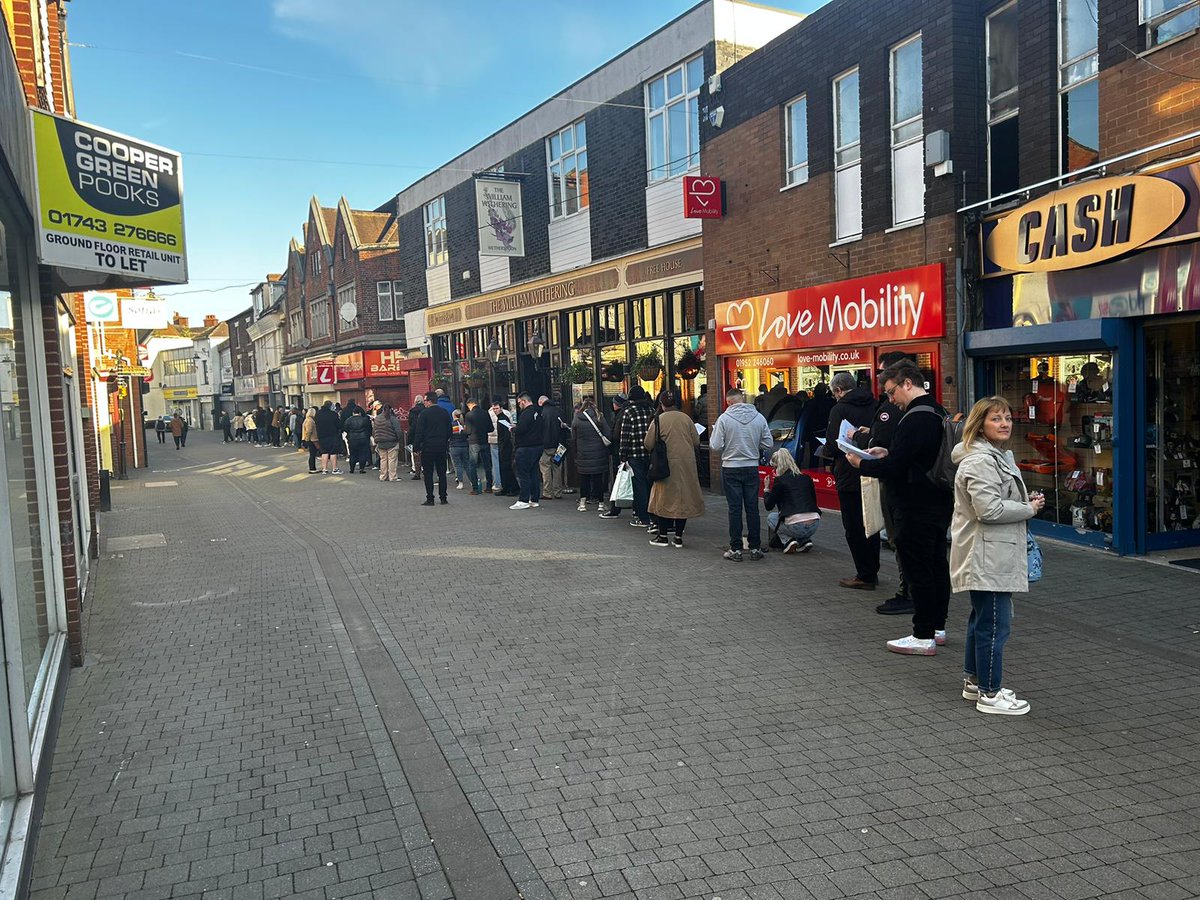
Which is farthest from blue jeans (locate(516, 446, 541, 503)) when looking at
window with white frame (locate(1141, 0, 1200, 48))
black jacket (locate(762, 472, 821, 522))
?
window with white frame (locate(1141, 0, 1200, 48))

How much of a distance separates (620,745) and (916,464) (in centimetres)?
271

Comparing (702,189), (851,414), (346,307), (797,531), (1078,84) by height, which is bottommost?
(797,531)

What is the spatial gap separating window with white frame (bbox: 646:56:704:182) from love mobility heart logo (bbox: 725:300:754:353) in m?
3.12

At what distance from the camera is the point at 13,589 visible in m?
4.33

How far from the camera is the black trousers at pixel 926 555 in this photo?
6078 millimetres

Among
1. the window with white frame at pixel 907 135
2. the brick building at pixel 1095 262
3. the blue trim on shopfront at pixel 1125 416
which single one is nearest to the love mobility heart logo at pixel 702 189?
the window with white frame at pixel 907 135

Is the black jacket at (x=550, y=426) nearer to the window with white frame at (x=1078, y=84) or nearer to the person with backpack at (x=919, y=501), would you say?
the window with white frame at (x=1078, y=84)

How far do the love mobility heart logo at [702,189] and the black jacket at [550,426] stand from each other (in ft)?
13.0

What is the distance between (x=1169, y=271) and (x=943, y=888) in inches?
268

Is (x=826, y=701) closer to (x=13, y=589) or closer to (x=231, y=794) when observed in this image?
(x=231, y=794)

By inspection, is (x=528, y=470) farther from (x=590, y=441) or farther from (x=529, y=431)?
(x=590, y=441)

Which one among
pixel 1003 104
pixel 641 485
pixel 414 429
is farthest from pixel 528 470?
pixel 1003 104

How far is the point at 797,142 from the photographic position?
13500 millimetres

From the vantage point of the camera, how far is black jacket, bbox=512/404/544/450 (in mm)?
14141
